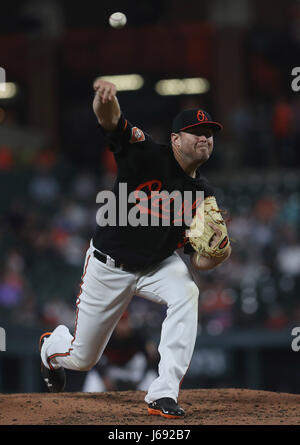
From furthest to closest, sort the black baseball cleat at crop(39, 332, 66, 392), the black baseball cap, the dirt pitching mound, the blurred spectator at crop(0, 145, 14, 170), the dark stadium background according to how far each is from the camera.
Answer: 1. the blurred spectator at crop(0, 145, 14, 170)
2. the dark stadium background
3. the black baseball cleat at crop(39, 332, 66, 392)
4. the black baseball cap
5. the dirt pitching mound

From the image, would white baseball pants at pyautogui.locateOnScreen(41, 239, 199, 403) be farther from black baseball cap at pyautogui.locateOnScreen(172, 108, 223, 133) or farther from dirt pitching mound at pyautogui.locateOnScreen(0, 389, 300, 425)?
black baseball cap at pyautogui.locateOnScreen(172, 108, 223, 133)

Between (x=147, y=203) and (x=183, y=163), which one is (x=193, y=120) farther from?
(x=147, y=203)

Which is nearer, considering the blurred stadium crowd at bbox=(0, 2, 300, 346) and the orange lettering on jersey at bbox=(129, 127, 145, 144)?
the orange lettering on jersey at bbox=(129, 127, 145, 144)

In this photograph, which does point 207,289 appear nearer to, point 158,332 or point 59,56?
point 158,332

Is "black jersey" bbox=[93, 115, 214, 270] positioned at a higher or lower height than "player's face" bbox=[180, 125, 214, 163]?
lower

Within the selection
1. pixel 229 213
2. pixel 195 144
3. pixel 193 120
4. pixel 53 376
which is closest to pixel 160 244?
pixel 195 144

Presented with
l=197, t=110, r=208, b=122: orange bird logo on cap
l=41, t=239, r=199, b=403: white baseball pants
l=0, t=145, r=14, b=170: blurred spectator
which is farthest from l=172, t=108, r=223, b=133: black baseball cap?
l=0, t=145, r=14, b=170: blurred spectator

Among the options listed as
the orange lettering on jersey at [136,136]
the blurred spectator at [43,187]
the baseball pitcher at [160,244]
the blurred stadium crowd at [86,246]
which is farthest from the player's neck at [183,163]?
the blurred spectator at [43,187]
